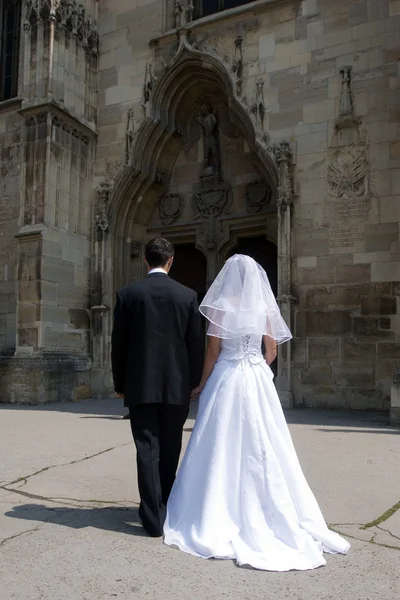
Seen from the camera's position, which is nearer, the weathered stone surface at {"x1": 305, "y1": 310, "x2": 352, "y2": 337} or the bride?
the bride

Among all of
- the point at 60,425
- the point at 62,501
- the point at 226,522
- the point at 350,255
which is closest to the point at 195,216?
the point at 350,255

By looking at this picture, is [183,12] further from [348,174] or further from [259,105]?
[348,174]

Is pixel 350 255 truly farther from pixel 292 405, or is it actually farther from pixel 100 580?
pixel 100 580

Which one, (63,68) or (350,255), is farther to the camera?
(63,68)

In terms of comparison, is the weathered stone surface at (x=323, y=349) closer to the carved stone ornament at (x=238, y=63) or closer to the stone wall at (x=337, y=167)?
the stone wall at (x=337, y=167)

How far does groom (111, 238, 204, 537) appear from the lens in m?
3.47

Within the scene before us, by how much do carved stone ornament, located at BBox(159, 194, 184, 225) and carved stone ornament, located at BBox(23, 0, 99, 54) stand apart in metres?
3.57

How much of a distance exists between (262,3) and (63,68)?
4207mm

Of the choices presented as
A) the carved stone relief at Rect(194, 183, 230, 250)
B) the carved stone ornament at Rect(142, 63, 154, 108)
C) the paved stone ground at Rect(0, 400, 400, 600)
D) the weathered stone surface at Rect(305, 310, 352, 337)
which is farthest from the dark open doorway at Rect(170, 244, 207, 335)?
the paved stone ground at Rect(0, 400, 400, 600)

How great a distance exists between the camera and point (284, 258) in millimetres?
10266

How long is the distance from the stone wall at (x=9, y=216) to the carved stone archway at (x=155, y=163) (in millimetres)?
1880

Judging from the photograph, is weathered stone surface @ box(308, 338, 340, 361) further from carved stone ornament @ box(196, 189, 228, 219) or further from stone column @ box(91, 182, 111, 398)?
stone column @ box(91, 182, 111, 398)

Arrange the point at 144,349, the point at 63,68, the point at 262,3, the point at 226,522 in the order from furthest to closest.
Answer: the point at 63,68
the point at 262,3
the point at 144,349
the point at 226,522

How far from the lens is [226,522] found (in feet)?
10.5
